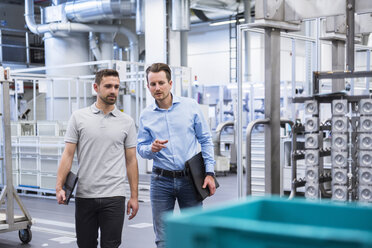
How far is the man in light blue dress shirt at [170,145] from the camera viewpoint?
137 inches

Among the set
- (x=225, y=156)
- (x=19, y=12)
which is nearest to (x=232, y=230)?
(x=225, y=156)

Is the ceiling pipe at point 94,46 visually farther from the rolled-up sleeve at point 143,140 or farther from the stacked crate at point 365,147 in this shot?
the stacked crate at point 365,147

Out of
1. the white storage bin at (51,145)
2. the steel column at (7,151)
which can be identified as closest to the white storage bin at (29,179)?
the white storage bin at (51,145)

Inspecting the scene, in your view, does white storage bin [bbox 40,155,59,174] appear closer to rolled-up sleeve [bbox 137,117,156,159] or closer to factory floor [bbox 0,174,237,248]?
factory floor [bbox 0,174,237,248]

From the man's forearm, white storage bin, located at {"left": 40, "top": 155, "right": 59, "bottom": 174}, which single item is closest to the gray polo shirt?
the man's forearm

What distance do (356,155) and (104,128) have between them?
2.06m

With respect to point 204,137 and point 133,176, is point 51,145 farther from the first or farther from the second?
point 204,137

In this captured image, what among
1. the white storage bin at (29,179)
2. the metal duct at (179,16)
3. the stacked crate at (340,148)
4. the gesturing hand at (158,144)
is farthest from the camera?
the metal duct at (179,16)

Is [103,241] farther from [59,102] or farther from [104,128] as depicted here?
[59,102]

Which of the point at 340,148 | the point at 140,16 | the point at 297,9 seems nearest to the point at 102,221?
the point at 340,148

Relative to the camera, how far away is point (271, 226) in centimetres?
97

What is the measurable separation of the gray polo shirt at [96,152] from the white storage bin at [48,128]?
6.20 meters

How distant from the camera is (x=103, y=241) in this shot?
347cm

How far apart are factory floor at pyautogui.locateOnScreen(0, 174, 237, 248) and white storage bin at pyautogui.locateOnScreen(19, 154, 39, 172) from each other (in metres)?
0.59
